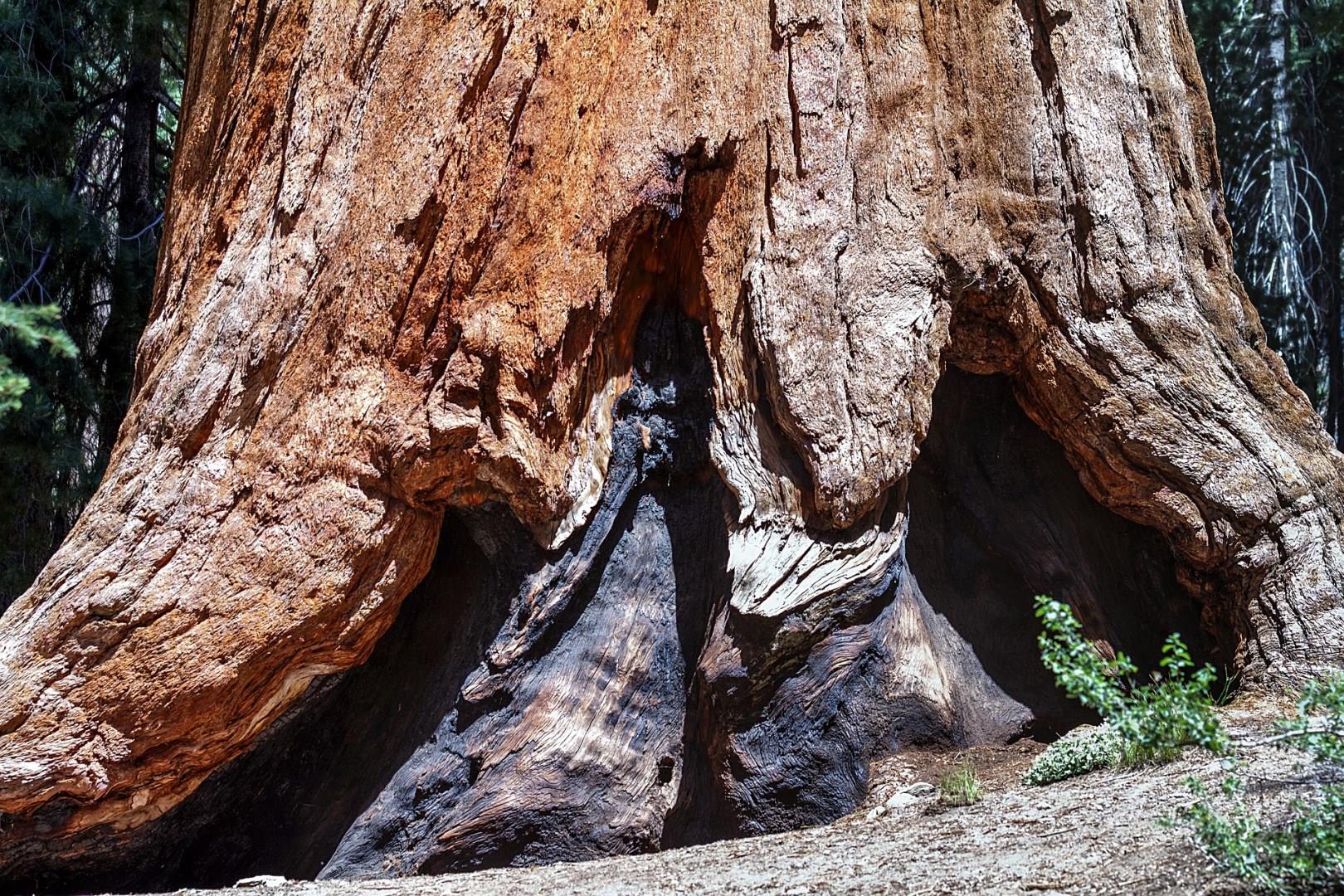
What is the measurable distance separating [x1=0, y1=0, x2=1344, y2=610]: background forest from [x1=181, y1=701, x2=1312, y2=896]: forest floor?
4.40 metres

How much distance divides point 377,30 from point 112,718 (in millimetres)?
2812

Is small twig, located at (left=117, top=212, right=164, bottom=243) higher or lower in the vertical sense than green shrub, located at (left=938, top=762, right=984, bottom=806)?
higher

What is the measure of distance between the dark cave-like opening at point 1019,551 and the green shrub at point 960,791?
1.02 m

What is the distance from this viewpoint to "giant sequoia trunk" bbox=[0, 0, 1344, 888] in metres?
4.41

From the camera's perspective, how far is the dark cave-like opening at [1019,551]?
16.8 ft

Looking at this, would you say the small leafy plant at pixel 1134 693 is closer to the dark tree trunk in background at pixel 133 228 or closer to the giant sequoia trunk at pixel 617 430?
the giant sequoia trunk at pixel 617 430

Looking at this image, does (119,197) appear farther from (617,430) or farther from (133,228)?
(617,430)

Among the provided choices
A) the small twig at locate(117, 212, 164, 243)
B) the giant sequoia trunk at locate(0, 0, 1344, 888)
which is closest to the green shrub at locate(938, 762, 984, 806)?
the giant sequoia trunk at locate(0, 0, 1344, 888)

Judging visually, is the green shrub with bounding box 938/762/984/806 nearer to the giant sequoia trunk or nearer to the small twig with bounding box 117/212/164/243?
the giant sequoia trunk

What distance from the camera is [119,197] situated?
853 centimetres

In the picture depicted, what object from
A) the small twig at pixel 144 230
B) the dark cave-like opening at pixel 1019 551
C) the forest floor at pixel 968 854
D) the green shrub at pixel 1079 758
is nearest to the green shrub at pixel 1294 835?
the forest floor at pixel 968 854

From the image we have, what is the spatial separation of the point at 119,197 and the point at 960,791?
7.32 m

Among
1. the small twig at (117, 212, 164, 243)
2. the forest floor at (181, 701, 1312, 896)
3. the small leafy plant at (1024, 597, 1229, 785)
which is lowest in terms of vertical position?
the forest floor at (181, 701, 1312, 896)

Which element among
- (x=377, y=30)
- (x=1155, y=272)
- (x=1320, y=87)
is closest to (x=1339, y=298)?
(x=1320, y=87)
